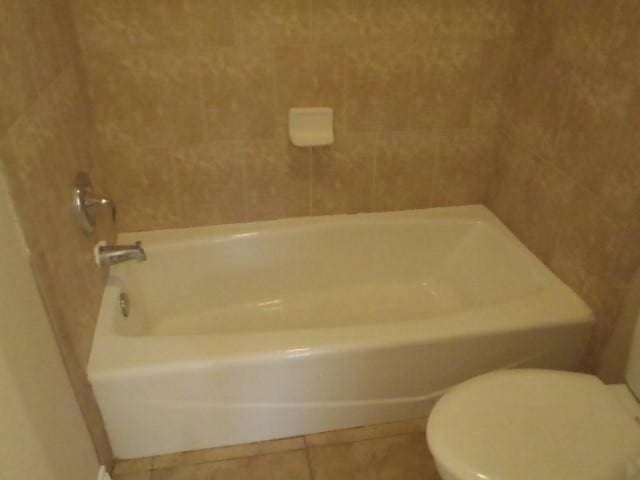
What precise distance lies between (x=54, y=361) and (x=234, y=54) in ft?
3.62

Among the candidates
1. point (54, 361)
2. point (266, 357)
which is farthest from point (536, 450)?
point (54, 361)

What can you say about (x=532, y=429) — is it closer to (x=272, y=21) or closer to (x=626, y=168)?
(x=626, y=168)

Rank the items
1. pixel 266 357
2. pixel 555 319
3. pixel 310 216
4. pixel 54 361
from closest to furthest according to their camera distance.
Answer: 1. pixel 54 361
2. pixel 266 357
3. pixel 555 319
4. pixel 310 216

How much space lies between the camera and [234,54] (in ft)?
5.67

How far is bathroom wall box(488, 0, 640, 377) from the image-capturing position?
4.67 feet

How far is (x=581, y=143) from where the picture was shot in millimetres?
1593

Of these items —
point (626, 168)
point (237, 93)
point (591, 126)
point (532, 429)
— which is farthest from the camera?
point (237, 93)

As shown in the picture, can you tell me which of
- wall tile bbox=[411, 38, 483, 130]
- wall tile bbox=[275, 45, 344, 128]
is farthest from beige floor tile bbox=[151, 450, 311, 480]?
wall tile bbox=[411, 38, 483, 130]

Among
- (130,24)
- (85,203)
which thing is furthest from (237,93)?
(85,203)

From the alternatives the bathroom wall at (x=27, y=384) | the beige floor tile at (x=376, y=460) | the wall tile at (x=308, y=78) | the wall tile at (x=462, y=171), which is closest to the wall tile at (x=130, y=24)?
the wall tile at (x=308, y=78)

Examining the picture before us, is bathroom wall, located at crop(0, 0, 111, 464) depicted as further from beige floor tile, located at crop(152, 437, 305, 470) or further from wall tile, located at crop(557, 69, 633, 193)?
wall tile, located at crop(557, 69, 633, 193)

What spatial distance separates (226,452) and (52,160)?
0.98 m

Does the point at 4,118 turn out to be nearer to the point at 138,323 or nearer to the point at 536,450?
the point at 138,323

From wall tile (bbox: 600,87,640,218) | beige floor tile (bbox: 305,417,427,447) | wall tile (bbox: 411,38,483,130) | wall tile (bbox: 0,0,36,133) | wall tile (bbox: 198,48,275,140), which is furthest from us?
wall tile (bbox: 411,38,483,130)
